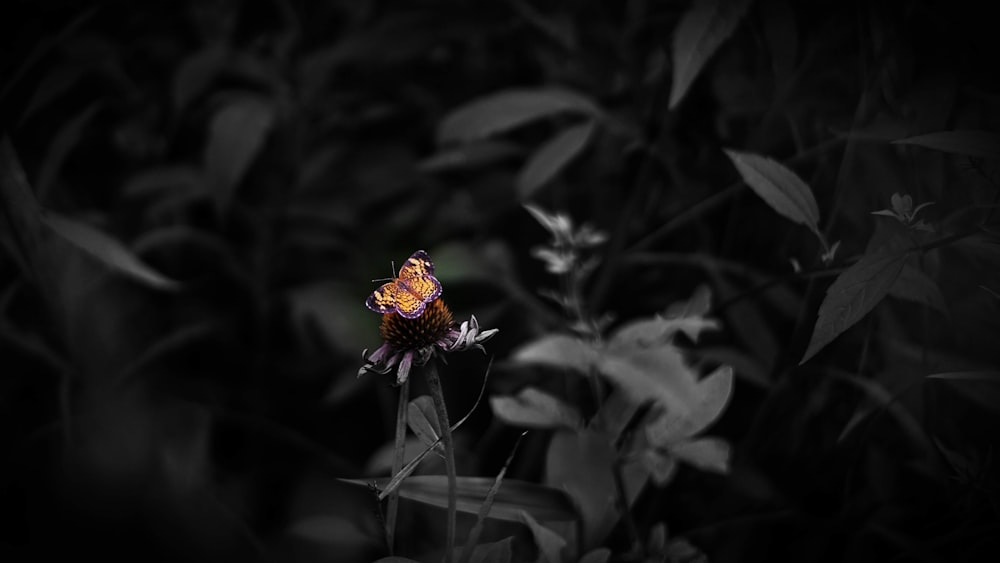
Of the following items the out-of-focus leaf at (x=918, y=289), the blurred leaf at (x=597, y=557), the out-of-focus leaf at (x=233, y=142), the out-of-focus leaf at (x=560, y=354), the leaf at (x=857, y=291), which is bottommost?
the out-of-focus leaf at (x=918, y=289)

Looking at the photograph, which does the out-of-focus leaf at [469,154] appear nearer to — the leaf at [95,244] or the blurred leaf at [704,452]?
the leaf at [95,244]

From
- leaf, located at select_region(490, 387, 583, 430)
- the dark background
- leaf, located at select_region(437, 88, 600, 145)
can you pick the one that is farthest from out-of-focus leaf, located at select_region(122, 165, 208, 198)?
leaf, located at select_region(490, 387, 583, 430)

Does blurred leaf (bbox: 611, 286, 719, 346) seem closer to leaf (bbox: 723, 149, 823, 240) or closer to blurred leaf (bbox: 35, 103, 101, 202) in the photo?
leaf (bbox: 723, 149, 823, 240)

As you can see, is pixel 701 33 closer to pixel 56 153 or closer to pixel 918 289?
pixel 918 289

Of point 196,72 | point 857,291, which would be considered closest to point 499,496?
point 857,291

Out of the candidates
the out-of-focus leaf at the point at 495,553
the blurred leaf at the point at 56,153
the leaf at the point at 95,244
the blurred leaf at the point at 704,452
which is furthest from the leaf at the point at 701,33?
the blurred leaf at the point at 56,153

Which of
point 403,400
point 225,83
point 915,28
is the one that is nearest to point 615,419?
point 403,400
